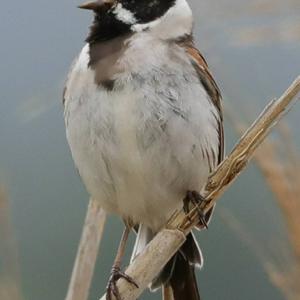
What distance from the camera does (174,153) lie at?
53.2 inches

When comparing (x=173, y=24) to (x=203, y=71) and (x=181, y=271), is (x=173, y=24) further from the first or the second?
(x=181, y=271)

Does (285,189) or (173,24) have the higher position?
(173,24)

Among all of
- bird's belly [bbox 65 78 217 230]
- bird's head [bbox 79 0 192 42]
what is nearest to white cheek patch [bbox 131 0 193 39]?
bird's head [bbox 79 0 192 42]

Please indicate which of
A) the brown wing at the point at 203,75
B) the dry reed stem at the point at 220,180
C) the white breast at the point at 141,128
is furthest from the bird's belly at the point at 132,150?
the dry reed stem at the point at 220,180

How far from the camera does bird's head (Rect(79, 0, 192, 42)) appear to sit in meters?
1.40

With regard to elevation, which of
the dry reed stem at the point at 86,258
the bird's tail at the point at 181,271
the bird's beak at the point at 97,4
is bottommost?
the bird's tail at the point at 181,271

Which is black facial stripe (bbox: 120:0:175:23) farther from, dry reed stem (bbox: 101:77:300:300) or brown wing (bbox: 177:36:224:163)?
dry reed stem (bbox: 101:77:300:300)

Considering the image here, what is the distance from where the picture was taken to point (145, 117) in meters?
1.28

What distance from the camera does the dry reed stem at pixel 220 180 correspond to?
3.47ft

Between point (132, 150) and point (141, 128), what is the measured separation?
0.05m

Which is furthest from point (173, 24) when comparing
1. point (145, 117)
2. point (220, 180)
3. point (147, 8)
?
point (220, 180)

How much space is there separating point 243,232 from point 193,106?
0.32 m

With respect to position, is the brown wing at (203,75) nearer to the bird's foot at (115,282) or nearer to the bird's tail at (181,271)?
the bird's tail at (181,271)

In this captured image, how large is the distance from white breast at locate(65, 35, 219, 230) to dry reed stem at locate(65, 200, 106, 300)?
8cm
